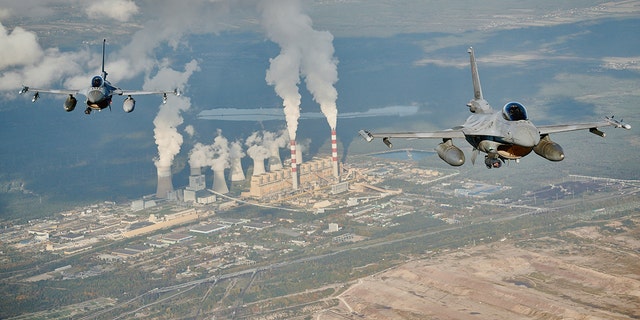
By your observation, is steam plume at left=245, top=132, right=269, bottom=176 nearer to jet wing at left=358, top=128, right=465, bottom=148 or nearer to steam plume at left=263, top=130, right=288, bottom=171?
steam plume at left=263, top=130, right=288, bottom=171

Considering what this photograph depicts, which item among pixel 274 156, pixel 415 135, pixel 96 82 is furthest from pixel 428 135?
pixel 274 156

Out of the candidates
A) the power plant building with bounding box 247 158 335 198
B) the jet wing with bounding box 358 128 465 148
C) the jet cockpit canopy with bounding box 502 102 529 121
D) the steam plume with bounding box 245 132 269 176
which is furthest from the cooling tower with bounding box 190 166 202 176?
the jet cockpit canopy with bounding box 502 102 529 121

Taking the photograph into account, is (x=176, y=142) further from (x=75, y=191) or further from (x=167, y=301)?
(x=167, y=301)

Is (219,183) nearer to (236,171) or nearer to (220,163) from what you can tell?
(220,163)

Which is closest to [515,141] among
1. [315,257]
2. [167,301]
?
[167,301]

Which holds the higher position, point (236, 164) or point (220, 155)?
point (220, 155)
